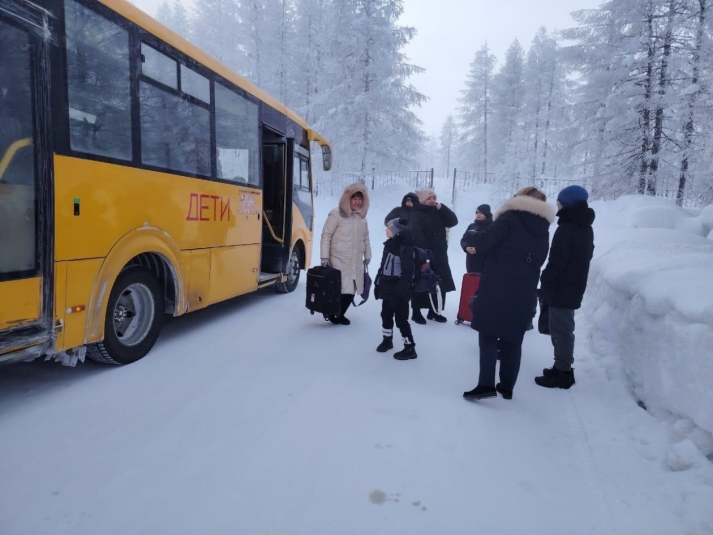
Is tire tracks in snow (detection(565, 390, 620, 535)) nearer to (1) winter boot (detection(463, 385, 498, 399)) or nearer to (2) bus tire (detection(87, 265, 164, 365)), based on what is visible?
(1) winter boot (detection(463, 385, 498, 399))

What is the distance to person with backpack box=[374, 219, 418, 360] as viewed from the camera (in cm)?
449

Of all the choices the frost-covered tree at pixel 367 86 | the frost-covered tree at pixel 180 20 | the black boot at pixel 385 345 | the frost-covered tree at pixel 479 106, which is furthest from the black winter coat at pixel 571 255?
the frost-covered tree at pixel 180 20

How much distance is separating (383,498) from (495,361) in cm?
171

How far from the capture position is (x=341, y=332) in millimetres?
5633

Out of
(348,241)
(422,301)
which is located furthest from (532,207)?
(422,301)

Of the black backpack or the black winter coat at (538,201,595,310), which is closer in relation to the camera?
the black winter coat at (538,201,595,310)

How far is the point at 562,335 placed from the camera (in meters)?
3.94

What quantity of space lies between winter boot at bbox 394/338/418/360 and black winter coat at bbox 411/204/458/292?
1799 millimetres

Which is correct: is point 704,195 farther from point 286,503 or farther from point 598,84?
point 286,503

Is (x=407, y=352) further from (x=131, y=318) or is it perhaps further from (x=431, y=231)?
(x=131, y=318)

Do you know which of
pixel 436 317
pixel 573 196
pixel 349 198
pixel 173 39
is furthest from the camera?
pixel 436 317

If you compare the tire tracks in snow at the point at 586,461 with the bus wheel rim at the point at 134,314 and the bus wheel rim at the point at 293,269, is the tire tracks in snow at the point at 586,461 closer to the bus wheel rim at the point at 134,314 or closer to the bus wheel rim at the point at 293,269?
the bus wheel rim at the point at 134,314

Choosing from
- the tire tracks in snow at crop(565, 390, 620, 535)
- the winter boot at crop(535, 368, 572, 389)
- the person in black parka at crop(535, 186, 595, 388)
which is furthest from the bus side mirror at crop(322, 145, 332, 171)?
the tire tracks in snow at crop(565, 390, 620, 535)

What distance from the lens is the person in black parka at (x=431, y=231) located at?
6055 mm
